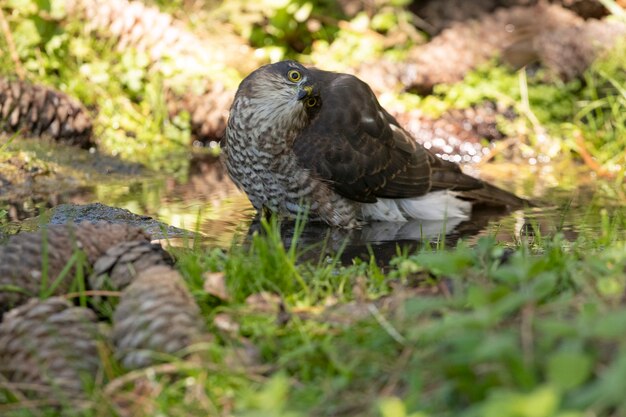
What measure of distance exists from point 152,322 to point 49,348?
33cm

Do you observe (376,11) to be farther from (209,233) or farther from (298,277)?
(298,277)

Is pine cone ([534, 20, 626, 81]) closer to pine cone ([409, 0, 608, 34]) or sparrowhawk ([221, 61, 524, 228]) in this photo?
pine cone ([409, 0, 608, 34])

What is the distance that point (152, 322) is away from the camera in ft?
9.30

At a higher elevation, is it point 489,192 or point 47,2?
point 47,2

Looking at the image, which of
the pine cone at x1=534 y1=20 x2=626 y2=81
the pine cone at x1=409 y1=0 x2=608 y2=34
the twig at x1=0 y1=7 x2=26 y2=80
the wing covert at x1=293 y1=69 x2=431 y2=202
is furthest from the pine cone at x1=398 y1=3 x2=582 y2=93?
the twig at x1=0 y1=7 x2=26 y2=80

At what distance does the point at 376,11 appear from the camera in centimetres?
1038

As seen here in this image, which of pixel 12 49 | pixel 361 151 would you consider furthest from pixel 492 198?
pixel 12 49

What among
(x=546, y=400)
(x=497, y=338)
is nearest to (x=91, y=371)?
(x=497, y=338)

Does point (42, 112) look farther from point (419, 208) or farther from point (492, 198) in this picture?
point (492, 198)

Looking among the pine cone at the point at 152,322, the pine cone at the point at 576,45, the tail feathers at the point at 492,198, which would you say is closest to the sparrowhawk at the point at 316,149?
the tail feathers at the point at 492,198

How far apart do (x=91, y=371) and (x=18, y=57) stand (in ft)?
20.2

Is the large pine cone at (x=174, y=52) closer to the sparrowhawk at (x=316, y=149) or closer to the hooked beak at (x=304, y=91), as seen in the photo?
the sparrowhawk at (x=316, y=149)

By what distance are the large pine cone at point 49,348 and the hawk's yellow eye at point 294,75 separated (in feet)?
8.79

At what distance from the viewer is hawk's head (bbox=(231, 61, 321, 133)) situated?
5.38 metres
